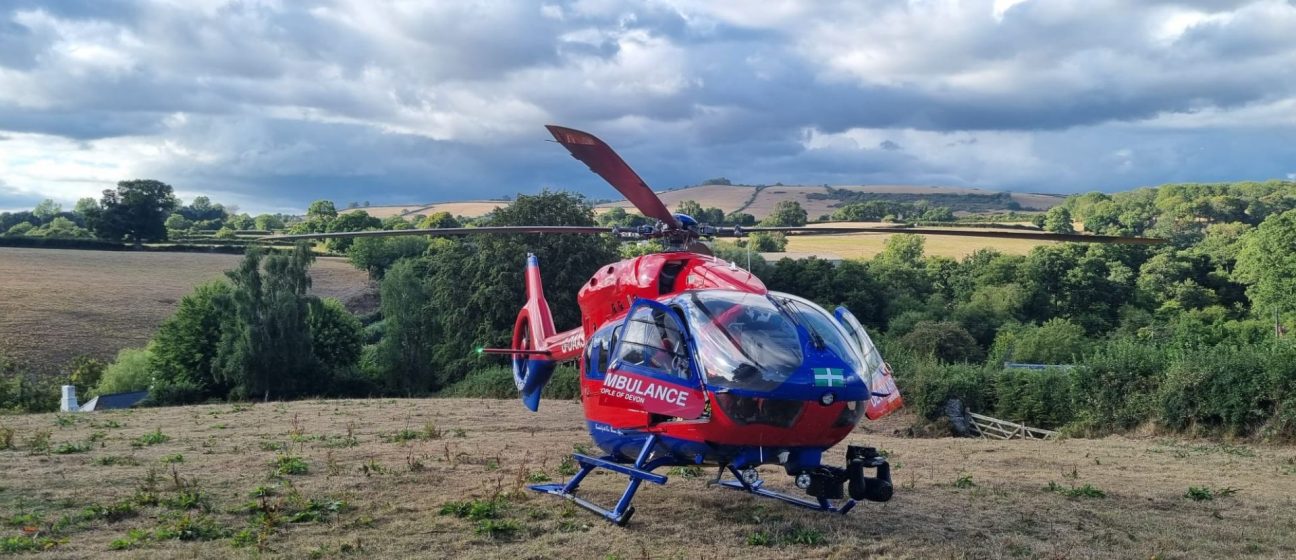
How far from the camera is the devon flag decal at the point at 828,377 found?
9.59m

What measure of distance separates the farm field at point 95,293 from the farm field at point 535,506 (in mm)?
40739

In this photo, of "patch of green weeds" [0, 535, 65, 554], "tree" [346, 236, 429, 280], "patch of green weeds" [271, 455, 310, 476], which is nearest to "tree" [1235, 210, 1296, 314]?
"patch of green weeds" [271, 455, 310, 476]

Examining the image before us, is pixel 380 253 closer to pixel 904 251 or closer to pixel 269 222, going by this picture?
pixel 904 251

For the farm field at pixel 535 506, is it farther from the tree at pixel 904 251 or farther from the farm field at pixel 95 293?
the tree at pixel 904 251

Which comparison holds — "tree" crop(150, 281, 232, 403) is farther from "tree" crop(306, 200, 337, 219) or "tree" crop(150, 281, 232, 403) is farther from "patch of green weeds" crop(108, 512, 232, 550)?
"tree" crop(306, 200, 337, 219)

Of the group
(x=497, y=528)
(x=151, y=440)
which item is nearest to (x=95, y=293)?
(x=151, y=440)

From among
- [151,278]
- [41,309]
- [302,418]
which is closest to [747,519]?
[302,418]

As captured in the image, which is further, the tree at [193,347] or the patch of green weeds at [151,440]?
the tree at [193,347]

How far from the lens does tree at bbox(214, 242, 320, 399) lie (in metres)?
48.6

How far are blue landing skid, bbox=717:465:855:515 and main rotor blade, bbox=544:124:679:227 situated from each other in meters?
3.54

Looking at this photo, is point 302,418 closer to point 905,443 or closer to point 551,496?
point 551,496

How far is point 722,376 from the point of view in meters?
9.88

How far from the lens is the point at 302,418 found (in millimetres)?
23016

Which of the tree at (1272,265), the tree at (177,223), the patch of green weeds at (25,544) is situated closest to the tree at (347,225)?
the tree at (177,223)
